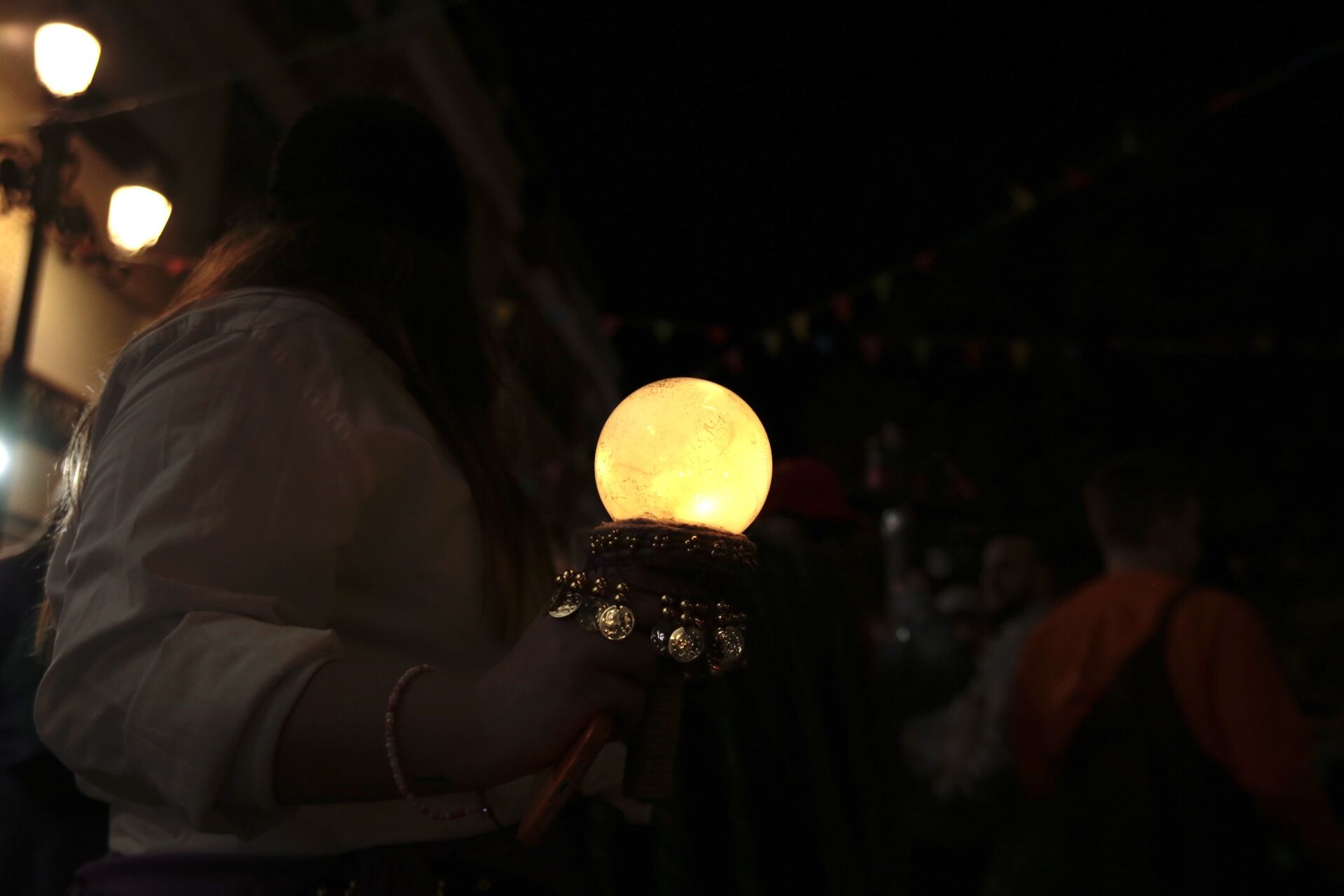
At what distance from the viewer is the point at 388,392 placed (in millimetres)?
1156

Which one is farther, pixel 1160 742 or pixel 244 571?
pixel 1160 742

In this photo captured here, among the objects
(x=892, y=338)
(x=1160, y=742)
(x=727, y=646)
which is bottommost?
(x=1160, y=742)

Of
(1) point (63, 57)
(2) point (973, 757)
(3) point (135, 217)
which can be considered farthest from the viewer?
(3) point (135, 217)

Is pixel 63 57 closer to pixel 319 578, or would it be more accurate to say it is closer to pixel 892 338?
pixel 319 578

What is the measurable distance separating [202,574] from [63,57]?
13.7 feet

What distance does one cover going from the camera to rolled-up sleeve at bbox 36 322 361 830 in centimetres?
79

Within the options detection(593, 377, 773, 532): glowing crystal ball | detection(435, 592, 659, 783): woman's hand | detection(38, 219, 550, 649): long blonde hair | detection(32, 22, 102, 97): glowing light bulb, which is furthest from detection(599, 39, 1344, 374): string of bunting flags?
detection(435, 592, 659, 783): woman's hand

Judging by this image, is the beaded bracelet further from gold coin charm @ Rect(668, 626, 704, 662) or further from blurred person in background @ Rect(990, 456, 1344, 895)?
blurred person in background @ Rect(990, 456, 1344, 895)


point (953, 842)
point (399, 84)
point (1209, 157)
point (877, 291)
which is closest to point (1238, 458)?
point (1209, 157)

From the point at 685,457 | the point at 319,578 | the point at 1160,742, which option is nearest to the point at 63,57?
the point at 319,578

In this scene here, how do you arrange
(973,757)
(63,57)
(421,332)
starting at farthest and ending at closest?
1. (63,57)
2. (973,757)
3. (421,332)

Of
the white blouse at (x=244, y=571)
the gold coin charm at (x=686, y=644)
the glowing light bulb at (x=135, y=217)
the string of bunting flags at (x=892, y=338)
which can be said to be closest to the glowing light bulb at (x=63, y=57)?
the glowing light bulb at (x=135, y=217)

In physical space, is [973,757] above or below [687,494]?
below

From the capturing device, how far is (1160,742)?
254 centimetres
